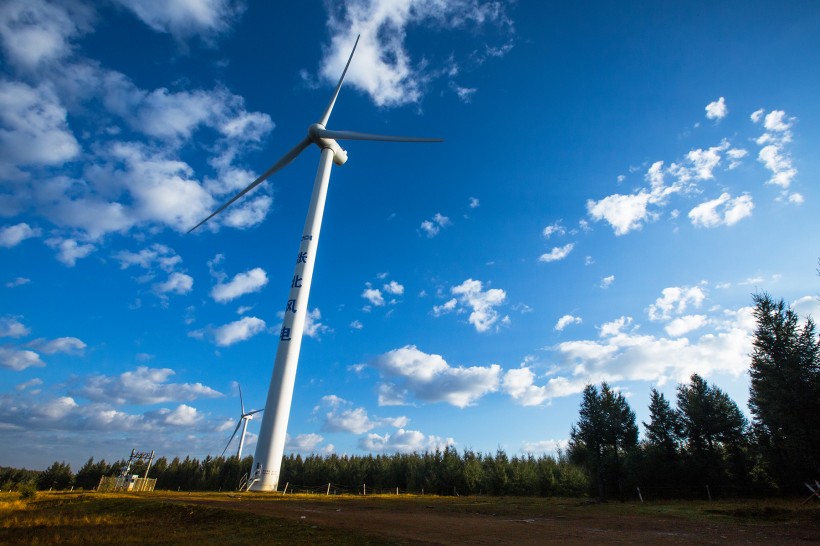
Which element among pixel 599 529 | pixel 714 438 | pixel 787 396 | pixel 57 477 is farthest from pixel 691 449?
pixel 57 477

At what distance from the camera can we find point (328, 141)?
54.4m

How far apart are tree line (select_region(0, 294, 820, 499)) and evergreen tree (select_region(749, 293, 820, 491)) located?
99 mm

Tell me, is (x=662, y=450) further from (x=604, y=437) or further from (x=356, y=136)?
(x=356, y=136)

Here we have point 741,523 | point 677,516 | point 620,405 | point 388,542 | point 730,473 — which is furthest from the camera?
point 620,405

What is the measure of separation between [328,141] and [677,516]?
5311cm

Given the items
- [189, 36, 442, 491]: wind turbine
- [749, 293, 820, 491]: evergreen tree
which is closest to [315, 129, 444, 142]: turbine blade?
[189, 36, 442, 491]: wind turbine

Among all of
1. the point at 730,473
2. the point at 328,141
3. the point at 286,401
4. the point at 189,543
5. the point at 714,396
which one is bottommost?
the point at 189,543

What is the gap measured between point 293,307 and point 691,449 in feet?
191

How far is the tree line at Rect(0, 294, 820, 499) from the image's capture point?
139ft

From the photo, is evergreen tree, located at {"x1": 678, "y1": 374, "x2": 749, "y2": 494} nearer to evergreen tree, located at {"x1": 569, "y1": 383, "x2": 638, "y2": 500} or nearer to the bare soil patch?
evergreen tree, located at {"x1": 569, "y1": 383, "x2": 638, "y2": 500}

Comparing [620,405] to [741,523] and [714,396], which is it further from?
[741,523]

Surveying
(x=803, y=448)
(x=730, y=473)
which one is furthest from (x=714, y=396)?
(x=803, y=448)

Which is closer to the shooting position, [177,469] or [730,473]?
[730,473]

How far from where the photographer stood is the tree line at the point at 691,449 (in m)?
42.3
